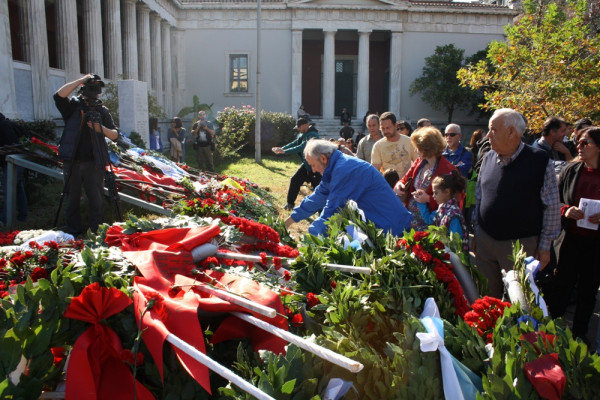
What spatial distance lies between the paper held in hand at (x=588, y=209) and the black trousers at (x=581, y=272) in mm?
153

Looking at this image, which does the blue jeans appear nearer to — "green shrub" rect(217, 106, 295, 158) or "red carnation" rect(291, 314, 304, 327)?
"red carnation" rect(291, 314, 304, 327)

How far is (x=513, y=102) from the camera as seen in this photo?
906 centimetres

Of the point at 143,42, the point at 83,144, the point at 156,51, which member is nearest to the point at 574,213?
the point at 83,144

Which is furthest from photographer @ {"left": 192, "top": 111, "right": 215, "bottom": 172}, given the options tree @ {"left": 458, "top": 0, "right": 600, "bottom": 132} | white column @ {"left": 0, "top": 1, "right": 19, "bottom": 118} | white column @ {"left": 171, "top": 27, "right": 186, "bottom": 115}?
white column @ {"left": 171, "top": 27, "right": 186, "bottom": 115}

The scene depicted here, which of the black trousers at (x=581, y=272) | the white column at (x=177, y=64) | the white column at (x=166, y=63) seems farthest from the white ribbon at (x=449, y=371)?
the white column at (x=177, y=64)

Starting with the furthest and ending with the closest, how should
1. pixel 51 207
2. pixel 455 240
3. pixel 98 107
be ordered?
pixel 51 207
pixel 98 107
pixel 455 240

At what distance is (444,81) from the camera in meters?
30.6

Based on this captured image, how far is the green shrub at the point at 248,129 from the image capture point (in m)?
21.0

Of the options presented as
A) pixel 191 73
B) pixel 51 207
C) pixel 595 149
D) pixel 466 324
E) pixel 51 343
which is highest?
pixel 191 73

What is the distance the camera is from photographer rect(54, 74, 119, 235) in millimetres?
6035

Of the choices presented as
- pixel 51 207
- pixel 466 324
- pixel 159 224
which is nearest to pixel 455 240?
pixel 466 324

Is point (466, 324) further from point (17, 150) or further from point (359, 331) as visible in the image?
point (17, 150)

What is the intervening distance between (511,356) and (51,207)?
8419mm

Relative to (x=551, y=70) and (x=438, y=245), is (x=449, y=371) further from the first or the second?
(x=551, y=70)
